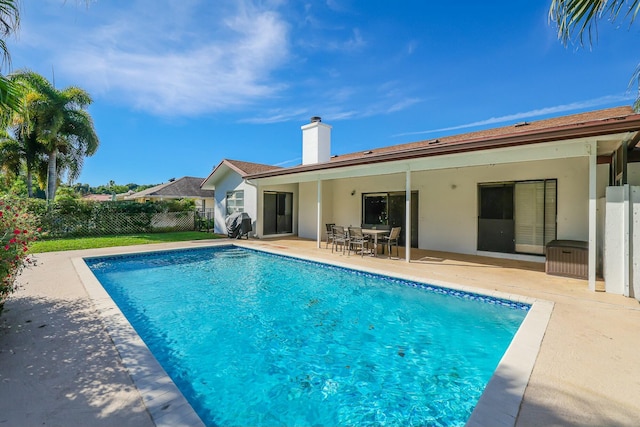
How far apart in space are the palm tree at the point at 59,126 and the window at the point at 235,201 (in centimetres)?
885

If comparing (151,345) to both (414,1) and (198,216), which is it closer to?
(414,1)

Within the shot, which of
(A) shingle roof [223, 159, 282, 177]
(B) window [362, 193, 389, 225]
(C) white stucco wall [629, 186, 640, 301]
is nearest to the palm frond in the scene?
(C) white stucco wall [629, 186, 640, 301]

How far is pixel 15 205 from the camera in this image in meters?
5.08

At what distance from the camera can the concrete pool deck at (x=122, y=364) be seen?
249 centimetres

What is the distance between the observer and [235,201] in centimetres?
1717

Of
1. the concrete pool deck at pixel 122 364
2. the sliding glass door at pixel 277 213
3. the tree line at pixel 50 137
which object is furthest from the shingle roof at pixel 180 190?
the concrete pool deck at pixel 122 364

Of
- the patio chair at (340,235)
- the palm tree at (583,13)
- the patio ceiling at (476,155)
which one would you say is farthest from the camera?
the patio chair at (340,235)

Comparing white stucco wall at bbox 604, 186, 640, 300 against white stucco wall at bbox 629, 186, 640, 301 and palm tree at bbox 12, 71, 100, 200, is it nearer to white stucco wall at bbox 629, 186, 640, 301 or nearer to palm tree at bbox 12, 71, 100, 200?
white stucco wall at bbox 629, 186, 640, 301

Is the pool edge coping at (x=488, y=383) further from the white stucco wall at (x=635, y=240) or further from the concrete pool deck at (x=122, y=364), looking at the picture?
the white stucco wall at (x=635, y=240)

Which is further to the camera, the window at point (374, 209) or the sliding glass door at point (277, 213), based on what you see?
the sliding glass door at point (277, 213)

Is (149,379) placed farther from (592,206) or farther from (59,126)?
(59,126)

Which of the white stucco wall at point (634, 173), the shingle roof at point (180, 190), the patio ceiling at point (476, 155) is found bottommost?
the white stucco wall at point (634, 173)

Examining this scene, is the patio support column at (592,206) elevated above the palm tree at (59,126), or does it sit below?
below

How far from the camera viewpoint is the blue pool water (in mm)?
3145
